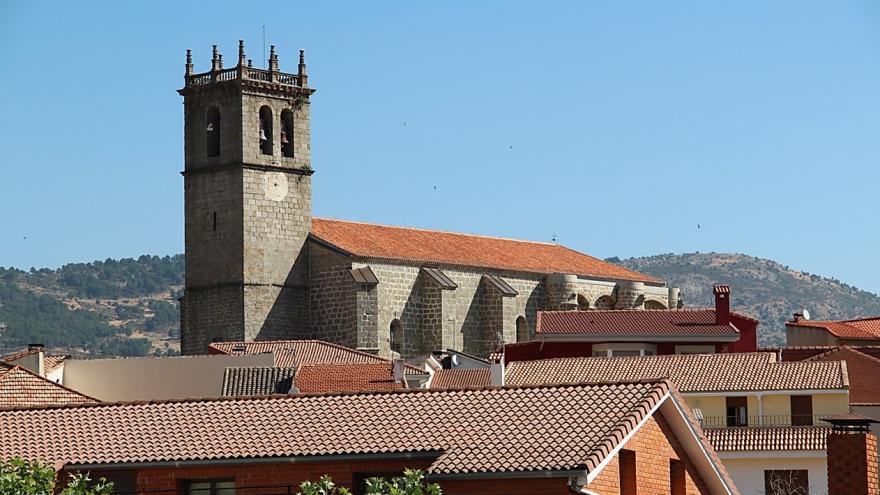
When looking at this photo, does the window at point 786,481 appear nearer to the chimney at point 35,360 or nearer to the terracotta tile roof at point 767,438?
the terracotta tile roof at point 767,438

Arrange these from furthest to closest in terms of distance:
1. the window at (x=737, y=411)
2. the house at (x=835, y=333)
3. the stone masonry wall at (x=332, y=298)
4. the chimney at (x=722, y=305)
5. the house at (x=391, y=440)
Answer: the stone masonry wall at (x=332, y=298) < the house at (x=835, y=333) < the chimney at (x=722, y=305) < the window at (x=737, y=411) < the house at (x=391, y=440)

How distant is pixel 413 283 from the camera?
8125cm

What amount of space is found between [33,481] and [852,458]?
31.2 feet

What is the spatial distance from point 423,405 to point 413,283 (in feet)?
183

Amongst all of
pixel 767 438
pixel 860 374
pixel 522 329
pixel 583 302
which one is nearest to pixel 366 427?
pixel 767 438

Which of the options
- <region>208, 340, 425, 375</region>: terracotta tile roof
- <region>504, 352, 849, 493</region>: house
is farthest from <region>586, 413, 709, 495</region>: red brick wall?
<region>208, 340, 425, 375</region>: terracotta tile roof

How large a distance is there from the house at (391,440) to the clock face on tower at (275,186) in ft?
173

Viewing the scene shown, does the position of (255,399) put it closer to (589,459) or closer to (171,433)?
(171,433)

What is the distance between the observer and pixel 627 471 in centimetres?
2469

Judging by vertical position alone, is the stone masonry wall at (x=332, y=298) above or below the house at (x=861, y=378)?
above

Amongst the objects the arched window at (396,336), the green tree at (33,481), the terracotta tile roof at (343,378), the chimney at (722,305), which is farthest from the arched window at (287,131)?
the green tree at (33,481)

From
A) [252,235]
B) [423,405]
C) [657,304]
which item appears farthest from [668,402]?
[657,304]

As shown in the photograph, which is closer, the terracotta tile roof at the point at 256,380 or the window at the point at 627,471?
the window at the point at 627,471

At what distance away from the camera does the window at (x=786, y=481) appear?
1625 inches
